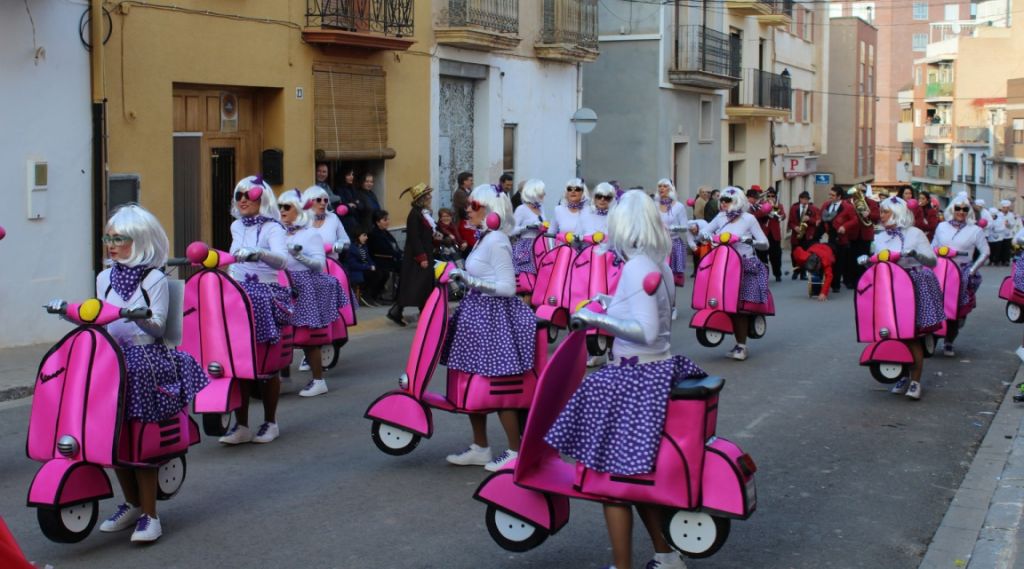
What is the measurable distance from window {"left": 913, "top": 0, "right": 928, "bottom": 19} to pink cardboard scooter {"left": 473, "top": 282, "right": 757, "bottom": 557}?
100.0m

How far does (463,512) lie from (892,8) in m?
97.5

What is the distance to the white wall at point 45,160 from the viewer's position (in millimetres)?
13562

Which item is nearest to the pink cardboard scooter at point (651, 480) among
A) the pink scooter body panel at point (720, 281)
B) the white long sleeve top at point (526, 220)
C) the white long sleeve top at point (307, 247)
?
the white long sleeve top at point (307, 247)

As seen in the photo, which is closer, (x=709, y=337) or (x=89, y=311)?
(x=89, y=311)

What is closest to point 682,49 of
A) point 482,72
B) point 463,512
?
point 482,72

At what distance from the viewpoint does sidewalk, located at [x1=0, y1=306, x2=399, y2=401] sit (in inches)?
446

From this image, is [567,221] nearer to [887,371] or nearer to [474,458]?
[887,371]

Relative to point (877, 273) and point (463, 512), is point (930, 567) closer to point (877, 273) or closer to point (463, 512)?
point (463, 512)

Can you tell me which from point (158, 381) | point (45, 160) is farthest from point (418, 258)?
point (158, 381)

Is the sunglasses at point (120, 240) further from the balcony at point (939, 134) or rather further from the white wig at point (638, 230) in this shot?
the balcony at point (939, 134)

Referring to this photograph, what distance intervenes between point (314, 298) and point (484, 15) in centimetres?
1325

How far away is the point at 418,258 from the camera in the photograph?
15258mm

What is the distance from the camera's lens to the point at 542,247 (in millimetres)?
15273

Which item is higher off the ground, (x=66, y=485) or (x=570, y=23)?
(x=570, y=23)
